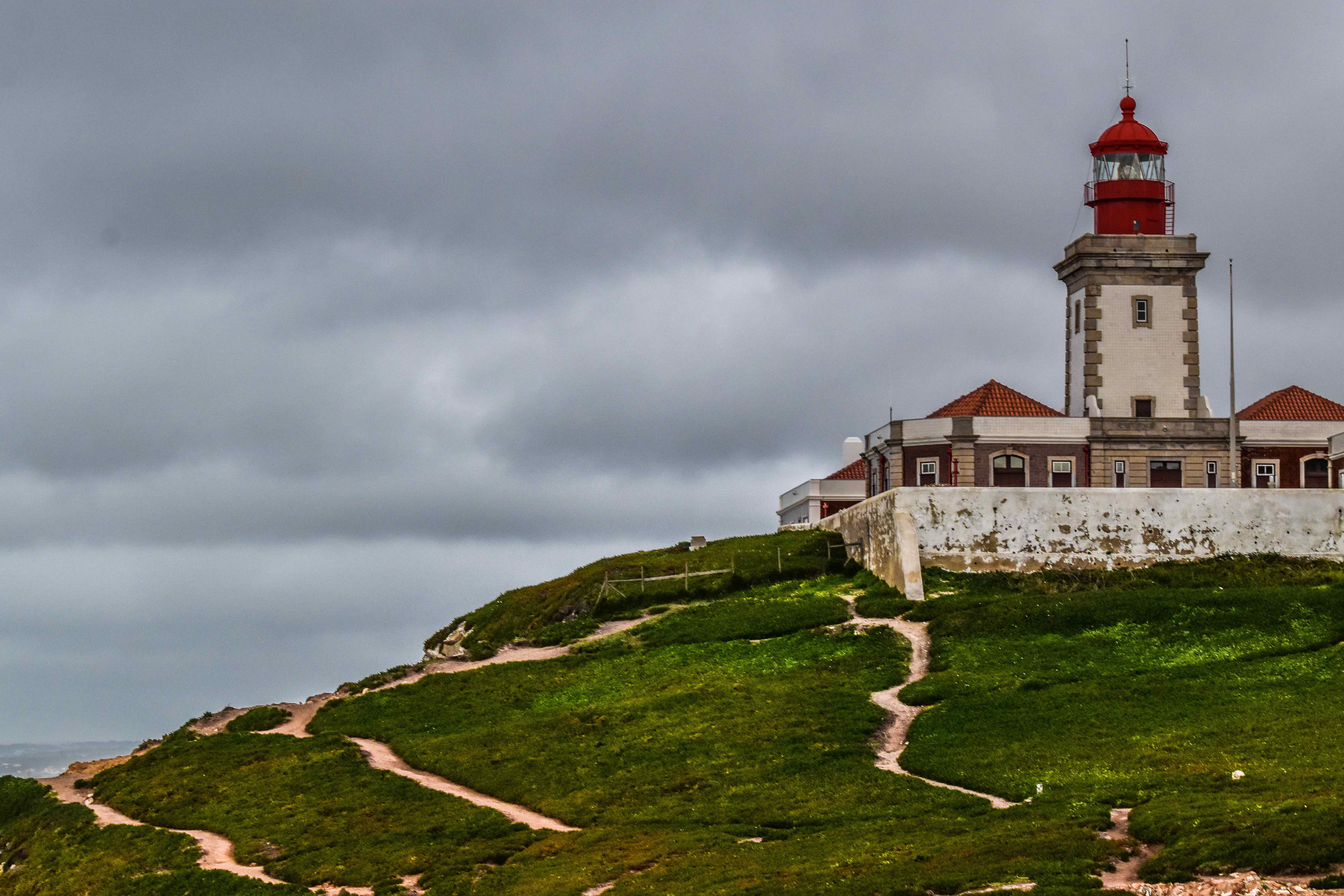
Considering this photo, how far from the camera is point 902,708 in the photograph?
49.7 metres

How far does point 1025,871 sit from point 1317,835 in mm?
5149

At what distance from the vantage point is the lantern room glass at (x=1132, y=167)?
296 ft

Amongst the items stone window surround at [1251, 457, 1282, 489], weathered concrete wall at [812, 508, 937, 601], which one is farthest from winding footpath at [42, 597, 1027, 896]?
stone window surround at [1251, 457, 1282, 489]

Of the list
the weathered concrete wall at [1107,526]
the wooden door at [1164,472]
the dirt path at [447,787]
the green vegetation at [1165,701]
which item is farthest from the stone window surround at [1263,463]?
the dirt path at [447,787]

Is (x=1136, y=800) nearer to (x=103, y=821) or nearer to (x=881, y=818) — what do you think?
(x=881, y=818)

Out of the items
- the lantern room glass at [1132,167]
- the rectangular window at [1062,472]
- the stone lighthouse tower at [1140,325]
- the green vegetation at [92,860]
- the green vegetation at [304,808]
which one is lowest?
the green vegetation at [92,860]

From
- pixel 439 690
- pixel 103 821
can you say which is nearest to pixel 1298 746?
pixel 439 690

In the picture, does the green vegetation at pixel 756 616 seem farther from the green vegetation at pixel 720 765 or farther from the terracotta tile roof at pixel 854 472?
the terracotta tile roof at pixel 854 472

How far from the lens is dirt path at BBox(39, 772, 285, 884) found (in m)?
41.7

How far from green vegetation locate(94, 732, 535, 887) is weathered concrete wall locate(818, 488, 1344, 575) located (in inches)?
981

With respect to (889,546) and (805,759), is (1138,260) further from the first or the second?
(805,759)

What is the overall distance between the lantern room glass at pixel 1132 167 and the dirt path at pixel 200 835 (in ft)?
200

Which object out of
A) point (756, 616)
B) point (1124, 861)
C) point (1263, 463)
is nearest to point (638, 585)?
point (756, 616)

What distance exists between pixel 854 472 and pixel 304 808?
61831mm
